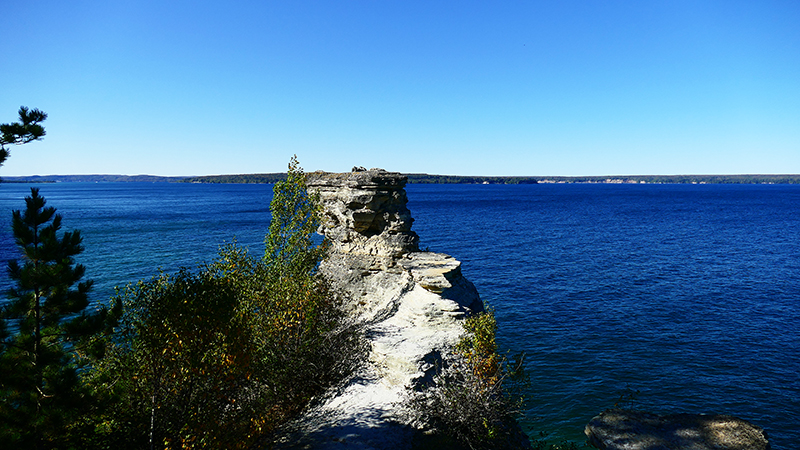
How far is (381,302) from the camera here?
26094mm

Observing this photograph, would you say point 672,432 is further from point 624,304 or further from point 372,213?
point 624,304

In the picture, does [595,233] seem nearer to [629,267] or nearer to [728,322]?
[629,267]

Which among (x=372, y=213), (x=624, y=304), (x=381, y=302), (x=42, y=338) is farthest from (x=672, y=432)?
(x=42, y=338)

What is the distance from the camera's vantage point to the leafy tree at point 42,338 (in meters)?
11.5

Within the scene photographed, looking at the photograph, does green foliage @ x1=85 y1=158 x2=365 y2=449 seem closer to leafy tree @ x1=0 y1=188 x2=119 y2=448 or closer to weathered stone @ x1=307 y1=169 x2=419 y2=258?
leafy tree @ x1=0 y1=188 x2=119 y2=448

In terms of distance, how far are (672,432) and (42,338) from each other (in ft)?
86.8

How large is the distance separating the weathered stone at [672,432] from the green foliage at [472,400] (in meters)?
5.18

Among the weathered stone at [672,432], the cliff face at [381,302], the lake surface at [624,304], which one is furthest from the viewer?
the lake surface at [624,304]

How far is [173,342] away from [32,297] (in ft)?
14.1

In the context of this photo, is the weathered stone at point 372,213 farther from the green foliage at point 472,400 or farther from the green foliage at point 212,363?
the green foliage at point 472,400

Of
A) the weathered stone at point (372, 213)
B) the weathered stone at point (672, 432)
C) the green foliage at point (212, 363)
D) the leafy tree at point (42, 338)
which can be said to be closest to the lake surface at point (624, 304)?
the weathered stone at point (672, 432)

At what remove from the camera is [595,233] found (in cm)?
9156

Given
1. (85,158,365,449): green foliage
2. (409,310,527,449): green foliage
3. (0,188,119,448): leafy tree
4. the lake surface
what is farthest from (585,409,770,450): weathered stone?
(0,188,119,448): leafy tree

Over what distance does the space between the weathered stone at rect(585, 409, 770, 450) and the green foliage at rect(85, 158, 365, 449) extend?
1364 centimetres
